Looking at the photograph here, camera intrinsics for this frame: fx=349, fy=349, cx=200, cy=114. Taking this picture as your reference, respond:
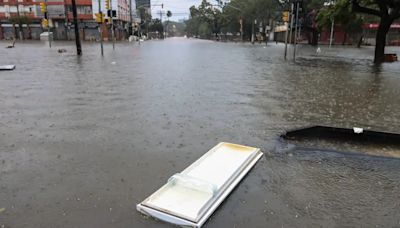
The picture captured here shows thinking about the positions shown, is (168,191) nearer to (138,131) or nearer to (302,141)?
(138,131)

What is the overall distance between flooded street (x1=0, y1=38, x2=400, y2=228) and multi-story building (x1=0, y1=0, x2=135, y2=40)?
228ft

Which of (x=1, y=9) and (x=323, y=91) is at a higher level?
(x=1, y=9)

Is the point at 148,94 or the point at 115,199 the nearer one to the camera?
the point at 115,199

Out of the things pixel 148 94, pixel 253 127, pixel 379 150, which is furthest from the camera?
pixel 148 94

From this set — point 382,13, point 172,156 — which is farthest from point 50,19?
point 172,156

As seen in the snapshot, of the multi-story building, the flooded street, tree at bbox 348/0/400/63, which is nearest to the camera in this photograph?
the flooded street

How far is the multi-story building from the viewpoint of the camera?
244 ft

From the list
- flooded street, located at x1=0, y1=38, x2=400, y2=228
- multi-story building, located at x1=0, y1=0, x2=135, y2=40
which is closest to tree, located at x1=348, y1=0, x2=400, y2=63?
flooded street, located at x1=0, y1=38, x2=400, y2=228

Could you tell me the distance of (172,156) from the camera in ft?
16.7

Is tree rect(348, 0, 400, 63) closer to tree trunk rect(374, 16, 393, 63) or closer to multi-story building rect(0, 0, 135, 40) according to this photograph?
tree trunk rect(374, 16, 393, 63)

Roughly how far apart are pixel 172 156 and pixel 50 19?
263 feet

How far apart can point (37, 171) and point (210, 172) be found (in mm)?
2218

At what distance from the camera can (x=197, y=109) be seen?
26.7 feet

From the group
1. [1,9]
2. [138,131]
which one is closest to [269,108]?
[138,131]
